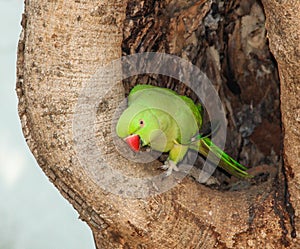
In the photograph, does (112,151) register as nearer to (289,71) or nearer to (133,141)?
(133,141)

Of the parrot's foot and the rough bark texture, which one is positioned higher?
the rough bark texture

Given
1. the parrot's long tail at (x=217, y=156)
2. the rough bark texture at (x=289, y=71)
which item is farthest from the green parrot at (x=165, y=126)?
the rough bark texture at (x=289, y=71)

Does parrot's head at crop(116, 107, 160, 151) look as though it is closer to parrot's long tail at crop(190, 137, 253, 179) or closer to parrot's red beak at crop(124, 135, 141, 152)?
parrot's red beak at crop(124, 135, 141, 152)

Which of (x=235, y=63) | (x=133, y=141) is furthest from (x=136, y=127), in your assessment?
(x=235, y=63)

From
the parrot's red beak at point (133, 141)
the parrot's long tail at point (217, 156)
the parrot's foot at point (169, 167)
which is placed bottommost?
the parrot's long tail at point (217, 156)

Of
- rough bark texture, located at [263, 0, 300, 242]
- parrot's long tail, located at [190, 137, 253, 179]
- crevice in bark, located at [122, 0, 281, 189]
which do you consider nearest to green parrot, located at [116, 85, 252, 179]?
parrot's long tail, located at [190, 137, 253, 179]

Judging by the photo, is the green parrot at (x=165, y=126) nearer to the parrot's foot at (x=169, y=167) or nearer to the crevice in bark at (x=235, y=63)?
the parrot's foot at (x=169, y=167)
